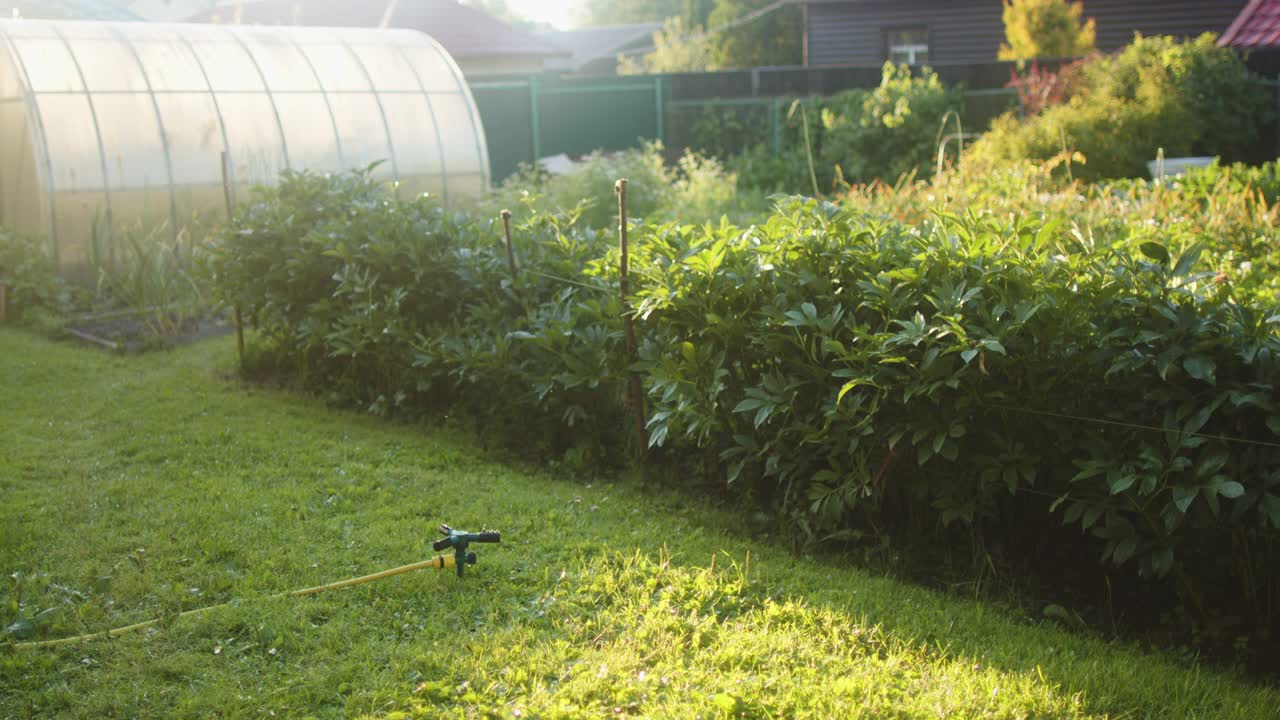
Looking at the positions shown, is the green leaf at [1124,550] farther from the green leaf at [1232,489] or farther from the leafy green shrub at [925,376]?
the green leaf at [1232,489]

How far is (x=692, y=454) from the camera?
5164 mm

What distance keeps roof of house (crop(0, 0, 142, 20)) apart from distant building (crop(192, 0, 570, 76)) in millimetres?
3951

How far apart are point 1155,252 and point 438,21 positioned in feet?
92.4

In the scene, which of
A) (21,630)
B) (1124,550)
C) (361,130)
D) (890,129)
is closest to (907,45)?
(890,129)

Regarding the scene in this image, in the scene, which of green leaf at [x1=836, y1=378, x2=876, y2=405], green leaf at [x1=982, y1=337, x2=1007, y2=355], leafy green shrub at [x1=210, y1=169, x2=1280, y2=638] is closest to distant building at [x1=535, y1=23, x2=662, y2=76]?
leafy green shrub at [x1=210, y1=169, x2=1280, y2=638]

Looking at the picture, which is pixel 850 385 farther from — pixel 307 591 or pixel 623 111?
pixel 623 111

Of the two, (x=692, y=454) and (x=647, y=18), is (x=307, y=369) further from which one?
(x=647, y=18)

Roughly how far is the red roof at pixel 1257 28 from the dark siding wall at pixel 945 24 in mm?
4749

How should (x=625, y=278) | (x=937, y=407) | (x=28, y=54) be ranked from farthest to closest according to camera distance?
(x=28, y=54) < (x=625, y=278) < (x=937, y=407)

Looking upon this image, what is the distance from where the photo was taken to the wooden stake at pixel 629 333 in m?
5.01

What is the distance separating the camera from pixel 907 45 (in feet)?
80.6

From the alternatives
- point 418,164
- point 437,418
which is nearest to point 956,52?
point 418,164

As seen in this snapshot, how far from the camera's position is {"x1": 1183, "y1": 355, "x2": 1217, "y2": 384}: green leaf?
340 cm

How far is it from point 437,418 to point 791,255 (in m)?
2.62
